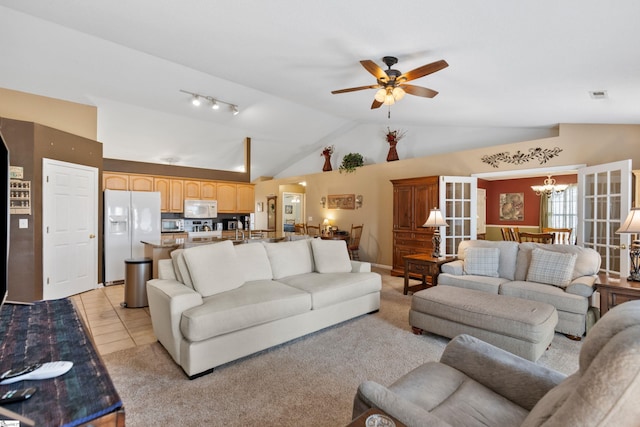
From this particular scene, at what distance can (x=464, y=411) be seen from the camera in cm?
130

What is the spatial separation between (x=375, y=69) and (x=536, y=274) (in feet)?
9.38

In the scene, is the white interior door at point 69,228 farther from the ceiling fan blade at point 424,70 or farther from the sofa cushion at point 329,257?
the ceiling fan blade at point 424,70

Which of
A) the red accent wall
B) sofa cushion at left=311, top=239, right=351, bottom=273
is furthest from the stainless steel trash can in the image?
the red accent wall

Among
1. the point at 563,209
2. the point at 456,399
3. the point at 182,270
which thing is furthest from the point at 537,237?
the point at 182,270

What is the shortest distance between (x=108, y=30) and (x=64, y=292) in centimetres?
363

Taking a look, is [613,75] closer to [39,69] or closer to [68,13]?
[68,13]

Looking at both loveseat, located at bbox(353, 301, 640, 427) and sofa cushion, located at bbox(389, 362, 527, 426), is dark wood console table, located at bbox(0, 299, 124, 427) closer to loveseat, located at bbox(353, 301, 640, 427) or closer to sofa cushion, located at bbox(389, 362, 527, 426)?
loveseat, located at bbox(353, 301, 640, 427)

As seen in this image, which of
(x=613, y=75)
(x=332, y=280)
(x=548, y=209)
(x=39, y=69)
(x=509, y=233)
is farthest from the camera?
(x=548, y=209)

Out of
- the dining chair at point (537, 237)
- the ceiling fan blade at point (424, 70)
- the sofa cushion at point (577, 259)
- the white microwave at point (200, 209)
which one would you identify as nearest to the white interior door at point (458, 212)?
the dining chair at point (537, 237)

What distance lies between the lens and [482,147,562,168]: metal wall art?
181 inches

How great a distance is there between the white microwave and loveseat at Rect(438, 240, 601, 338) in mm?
5787

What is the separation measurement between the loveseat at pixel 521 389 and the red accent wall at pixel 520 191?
771cm

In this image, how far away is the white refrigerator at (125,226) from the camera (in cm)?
525

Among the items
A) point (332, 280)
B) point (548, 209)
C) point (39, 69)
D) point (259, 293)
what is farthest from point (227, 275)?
point (548, 209)
